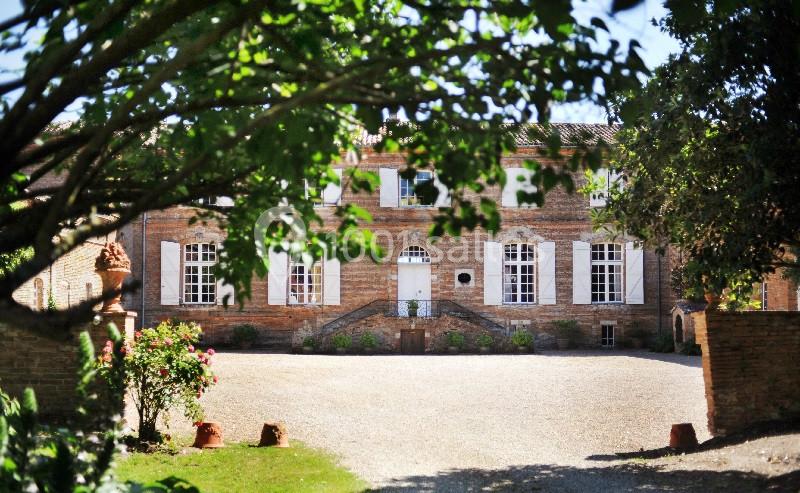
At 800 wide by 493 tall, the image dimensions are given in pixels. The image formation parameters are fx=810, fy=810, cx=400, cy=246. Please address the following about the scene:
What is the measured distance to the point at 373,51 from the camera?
10.2 ft

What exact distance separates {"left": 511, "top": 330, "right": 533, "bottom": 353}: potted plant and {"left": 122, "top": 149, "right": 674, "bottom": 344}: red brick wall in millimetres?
1573

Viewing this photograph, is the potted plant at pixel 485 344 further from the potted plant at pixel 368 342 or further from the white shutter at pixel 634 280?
the white shutter at pixel 634 280

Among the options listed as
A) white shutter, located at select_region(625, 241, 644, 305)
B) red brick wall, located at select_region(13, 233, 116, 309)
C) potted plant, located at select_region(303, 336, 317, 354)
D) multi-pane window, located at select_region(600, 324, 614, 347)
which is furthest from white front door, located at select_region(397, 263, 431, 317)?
red brick wall, located at select_region(13, 233, 116, 309)

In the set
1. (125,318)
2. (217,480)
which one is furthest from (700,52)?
(125,318)

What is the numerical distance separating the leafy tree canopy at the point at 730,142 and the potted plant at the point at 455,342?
45.1ft

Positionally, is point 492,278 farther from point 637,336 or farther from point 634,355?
point 634,355

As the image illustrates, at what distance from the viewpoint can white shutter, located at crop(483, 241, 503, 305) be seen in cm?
2333

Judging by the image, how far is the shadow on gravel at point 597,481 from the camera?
6867mm

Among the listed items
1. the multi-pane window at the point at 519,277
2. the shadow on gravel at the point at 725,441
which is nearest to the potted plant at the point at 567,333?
the multi-pane window at the point at 519,277

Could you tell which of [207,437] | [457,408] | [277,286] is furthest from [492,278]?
[207,437]

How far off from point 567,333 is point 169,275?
11.6 m

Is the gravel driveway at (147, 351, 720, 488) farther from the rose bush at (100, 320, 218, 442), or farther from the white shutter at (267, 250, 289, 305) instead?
the white shutter at (267, 250, 289, 305)

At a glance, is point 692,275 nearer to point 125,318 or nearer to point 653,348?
point 125,318

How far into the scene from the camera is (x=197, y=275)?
23.9 meters
